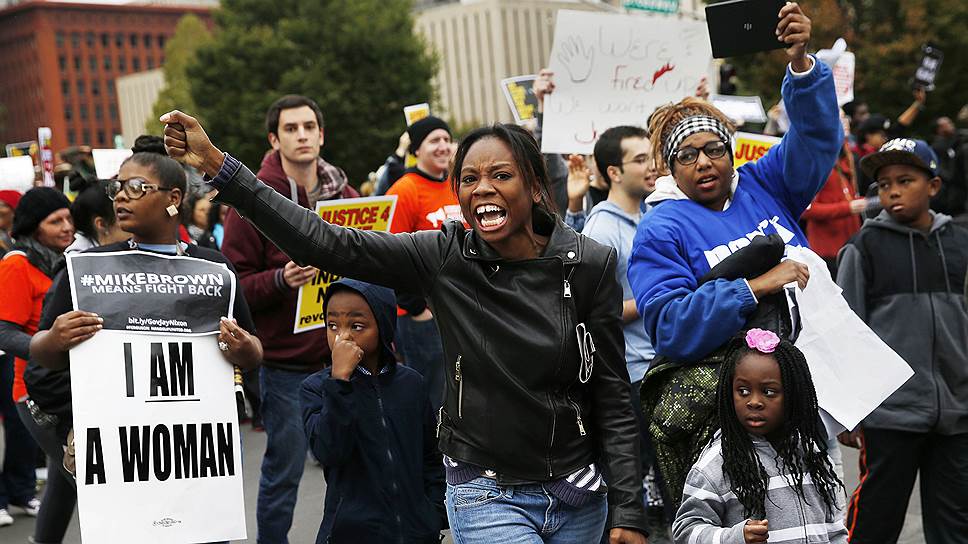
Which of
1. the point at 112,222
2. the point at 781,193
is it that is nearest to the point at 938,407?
the point at 781,193

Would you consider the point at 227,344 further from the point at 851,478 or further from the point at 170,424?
the point at 851,478

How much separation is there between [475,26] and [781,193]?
66547 millimetres

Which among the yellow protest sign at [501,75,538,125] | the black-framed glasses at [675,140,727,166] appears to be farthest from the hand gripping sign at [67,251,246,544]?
the yellow protest sign at [501,75,538,125]

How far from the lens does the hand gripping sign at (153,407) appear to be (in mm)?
4383

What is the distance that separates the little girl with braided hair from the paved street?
2.69 meters

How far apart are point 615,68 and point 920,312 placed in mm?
3086

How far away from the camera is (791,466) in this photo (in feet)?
12.1

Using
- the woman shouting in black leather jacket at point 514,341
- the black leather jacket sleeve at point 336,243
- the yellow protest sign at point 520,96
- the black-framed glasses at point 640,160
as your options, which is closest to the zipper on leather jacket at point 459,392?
the woman shouting in black leather jacket at point 514,341

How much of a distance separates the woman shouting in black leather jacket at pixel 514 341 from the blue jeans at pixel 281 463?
2380 millimetres

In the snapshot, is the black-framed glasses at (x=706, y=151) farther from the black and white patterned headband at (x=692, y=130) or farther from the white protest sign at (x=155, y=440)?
the white protest sign at (x=155, y=440)

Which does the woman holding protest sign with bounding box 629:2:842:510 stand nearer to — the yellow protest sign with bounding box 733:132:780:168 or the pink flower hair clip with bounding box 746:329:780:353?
the pink flower hair clip with bounding box 746:329:780:353

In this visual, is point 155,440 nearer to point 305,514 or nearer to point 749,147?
point 305,514

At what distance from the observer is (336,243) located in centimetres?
334

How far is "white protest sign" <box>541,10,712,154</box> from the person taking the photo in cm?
745
